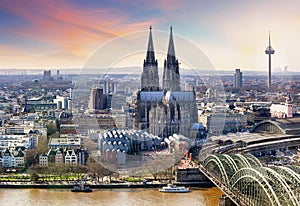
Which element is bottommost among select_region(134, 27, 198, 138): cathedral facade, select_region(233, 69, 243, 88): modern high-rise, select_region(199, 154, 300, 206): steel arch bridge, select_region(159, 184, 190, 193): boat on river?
select_region(159, 184, 190, 193): boat on river

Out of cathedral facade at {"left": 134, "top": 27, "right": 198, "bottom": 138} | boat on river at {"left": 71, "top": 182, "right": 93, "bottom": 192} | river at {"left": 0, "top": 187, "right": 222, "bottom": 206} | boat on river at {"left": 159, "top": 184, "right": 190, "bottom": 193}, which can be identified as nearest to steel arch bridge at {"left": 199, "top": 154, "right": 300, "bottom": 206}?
river at {"left": 0, "top": 187, "right": 222, "bottom": 206}

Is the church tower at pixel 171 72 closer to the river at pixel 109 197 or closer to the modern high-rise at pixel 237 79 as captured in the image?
the river at pixel 109 197

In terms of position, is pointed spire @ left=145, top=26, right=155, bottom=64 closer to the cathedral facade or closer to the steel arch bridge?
the cathedral facade

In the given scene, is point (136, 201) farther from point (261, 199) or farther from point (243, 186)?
point (261, 199)

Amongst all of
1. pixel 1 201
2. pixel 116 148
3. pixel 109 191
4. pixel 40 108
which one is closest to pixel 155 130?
pixel 116 148

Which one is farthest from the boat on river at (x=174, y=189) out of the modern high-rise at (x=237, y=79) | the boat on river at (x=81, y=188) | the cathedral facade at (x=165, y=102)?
the modern high-rise at (x=237, y=79)

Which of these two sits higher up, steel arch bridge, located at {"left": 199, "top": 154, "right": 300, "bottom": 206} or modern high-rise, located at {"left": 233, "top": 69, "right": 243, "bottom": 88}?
modern high-rise, located at {"left": 233, "top": 69, "right": 243, "bottom": 88}

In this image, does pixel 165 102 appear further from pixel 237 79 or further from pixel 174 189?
pixel 237 79

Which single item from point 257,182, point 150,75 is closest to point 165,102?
point 150,75

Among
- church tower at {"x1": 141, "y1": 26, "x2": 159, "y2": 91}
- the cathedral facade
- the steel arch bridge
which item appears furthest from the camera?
church tower at {"x1": 141, "y1": 26, "x2": 159, "y2": 91}
